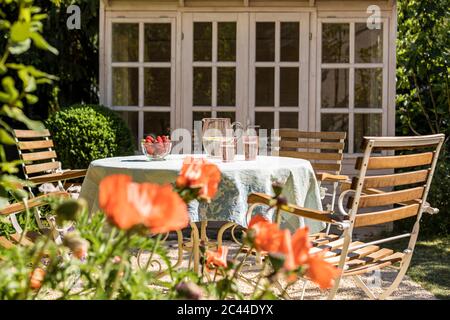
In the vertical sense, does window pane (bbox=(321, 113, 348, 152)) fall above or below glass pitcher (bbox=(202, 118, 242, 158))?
above

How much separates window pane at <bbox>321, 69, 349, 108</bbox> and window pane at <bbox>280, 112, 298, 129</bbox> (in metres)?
0.36

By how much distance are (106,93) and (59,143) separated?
102 cm

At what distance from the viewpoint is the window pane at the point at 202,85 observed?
310 inches

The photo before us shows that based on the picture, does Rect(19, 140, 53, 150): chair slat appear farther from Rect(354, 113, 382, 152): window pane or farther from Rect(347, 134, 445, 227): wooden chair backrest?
Rect(354, 113, 382, 152): window pane

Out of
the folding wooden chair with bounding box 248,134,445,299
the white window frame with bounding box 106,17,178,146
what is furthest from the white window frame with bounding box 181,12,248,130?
the folding wooden chair with bounding box 248,134,445,299

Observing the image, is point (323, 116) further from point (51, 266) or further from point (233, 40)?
point (51, 266)

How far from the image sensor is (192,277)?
1.19 meters

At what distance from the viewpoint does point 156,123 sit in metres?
7.94

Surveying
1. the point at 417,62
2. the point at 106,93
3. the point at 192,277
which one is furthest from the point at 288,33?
the point at 192,277

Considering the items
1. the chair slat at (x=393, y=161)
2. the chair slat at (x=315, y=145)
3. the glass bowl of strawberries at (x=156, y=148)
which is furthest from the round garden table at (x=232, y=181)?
the chair slat at (x=315, y=145)

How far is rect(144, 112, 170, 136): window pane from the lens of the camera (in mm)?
7930

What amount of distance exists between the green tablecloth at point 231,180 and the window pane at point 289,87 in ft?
12.4

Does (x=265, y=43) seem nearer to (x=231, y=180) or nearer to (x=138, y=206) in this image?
(x=231, y=180)

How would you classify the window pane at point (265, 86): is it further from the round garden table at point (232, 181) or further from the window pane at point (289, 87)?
the round garden table at point (232, 181)
